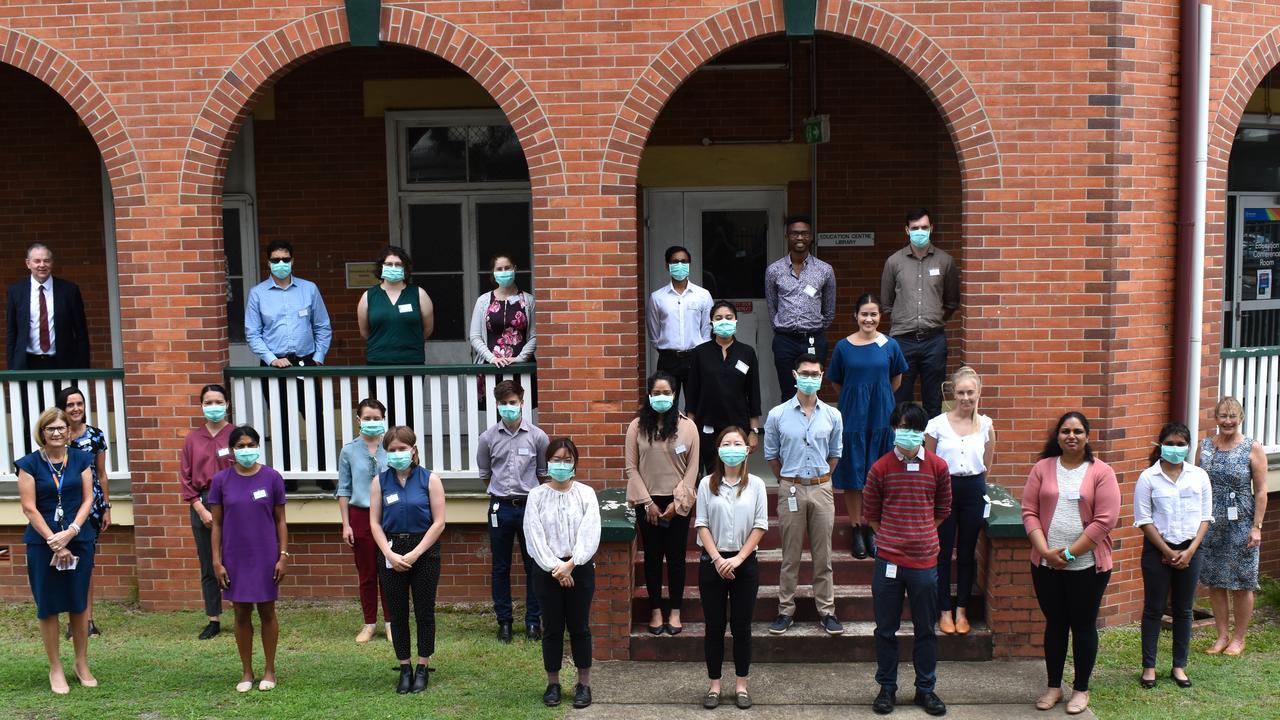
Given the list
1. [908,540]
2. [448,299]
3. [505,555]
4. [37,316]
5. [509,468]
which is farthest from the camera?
[448,299]

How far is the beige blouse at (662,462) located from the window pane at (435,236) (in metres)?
4.00

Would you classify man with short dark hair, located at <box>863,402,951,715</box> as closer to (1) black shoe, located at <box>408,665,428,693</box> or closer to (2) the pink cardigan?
(2) the pink cardigan

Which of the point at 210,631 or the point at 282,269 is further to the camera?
the point at 282,269

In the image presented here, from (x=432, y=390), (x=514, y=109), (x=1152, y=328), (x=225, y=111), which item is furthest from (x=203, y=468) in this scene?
(x=1152, y=328)

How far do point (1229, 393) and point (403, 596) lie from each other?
616cm

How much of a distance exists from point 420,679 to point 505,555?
1133 millimetres

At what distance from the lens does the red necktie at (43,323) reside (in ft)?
31.1

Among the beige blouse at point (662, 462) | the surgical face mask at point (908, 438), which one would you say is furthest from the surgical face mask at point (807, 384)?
the surgical face mask at point (908, 438)

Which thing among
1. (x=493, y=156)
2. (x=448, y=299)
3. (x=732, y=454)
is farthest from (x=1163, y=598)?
(x=493, y=156)

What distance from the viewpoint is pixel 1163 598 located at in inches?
296

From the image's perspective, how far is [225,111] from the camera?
8906 mm

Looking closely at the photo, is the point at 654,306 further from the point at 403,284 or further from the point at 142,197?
the point at 142,197

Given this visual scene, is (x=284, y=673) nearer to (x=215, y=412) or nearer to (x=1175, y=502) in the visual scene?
(x=215, y=412)

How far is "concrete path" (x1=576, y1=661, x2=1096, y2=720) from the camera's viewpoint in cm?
714
